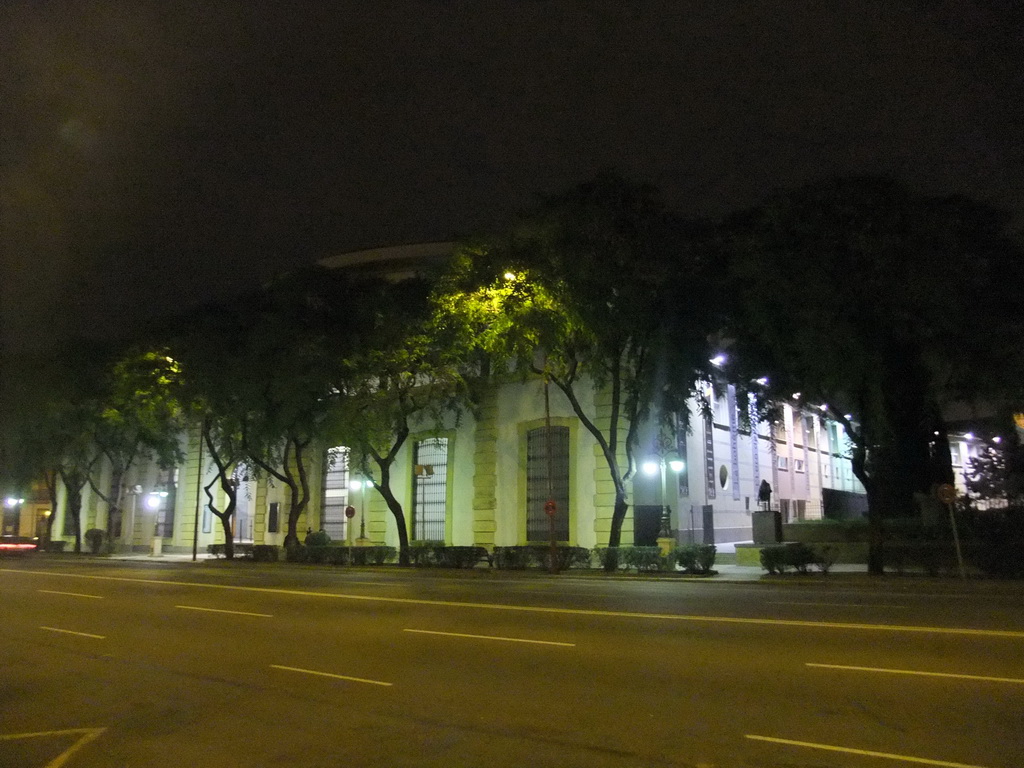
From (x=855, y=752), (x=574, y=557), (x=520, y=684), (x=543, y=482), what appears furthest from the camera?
(x=543, y=482)

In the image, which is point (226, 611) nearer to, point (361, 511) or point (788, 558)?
point (788, 558)

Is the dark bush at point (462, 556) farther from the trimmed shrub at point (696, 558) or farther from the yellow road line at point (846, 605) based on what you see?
the yellow road line at point (846, 605)

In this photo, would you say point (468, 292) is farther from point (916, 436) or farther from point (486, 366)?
point (916, 436)

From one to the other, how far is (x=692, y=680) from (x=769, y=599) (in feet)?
33.7

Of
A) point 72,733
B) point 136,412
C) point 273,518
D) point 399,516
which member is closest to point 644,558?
point 399,516

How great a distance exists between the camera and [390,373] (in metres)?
33.1

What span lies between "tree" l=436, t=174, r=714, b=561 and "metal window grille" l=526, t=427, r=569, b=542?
840 cm

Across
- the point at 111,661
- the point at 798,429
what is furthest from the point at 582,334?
the point at 798,429

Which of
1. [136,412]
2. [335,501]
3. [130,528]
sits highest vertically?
[136,412]

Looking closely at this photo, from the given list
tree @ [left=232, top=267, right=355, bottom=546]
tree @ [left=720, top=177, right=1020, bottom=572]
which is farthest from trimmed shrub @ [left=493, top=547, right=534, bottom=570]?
tree @ [left=720, top=177, right=1020, bottom=572]

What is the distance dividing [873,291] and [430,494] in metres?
23.3

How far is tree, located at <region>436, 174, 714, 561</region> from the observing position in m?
26.6

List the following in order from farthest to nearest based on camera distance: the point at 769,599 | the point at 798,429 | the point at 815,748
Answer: the point at 798,429, the point at 769,599, the point at 815,748

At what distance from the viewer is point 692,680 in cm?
952
